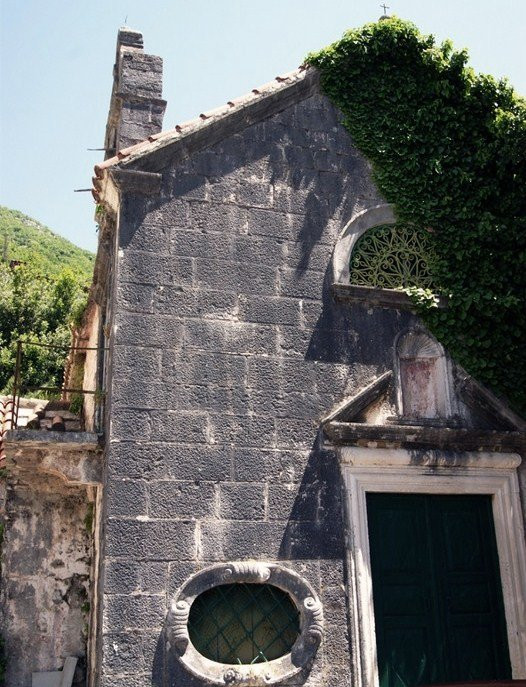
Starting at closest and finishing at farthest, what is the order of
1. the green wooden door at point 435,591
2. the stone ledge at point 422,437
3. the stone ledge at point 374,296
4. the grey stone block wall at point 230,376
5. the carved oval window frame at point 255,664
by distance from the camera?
the carved oval window frame at point 255,664 → the grey stone block wall at point 230,376 → the green wooden door at point 435,591 → the stone ledge at point 422,437 → the stone ledge at point 374,296

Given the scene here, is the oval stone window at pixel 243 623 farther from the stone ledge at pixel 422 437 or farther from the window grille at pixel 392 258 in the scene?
the window grille at pixel 392 258

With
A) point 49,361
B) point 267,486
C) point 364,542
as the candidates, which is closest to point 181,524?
point 267,486

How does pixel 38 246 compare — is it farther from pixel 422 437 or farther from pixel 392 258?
pixel 422 437

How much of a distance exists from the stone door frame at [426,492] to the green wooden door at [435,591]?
11 cm

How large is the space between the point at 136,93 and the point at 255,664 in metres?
6.04

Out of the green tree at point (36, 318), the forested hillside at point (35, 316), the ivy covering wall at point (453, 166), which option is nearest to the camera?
the ivy covering wall at point (453, 166)

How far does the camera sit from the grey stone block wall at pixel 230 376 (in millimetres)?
6762

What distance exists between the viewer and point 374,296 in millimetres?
8125

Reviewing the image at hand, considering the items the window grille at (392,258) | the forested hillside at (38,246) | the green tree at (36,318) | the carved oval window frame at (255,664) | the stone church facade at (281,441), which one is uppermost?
the forested hillside at (38,246)

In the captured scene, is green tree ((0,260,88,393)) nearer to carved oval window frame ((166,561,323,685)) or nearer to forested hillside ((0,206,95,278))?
forested hillside ((0,206,95,278))

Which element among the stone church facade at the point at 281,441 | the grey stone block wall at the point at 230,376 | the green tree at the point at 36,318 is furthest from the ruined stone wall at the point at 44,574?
the green tree at the point at 36,318

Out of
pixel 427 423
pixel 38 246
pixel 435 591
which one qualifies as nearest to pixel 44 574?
pixel 435 591

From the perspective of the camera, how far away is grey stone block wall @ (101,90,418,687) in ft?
22.2

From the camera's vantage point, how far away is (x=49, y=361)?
73.7 ft
